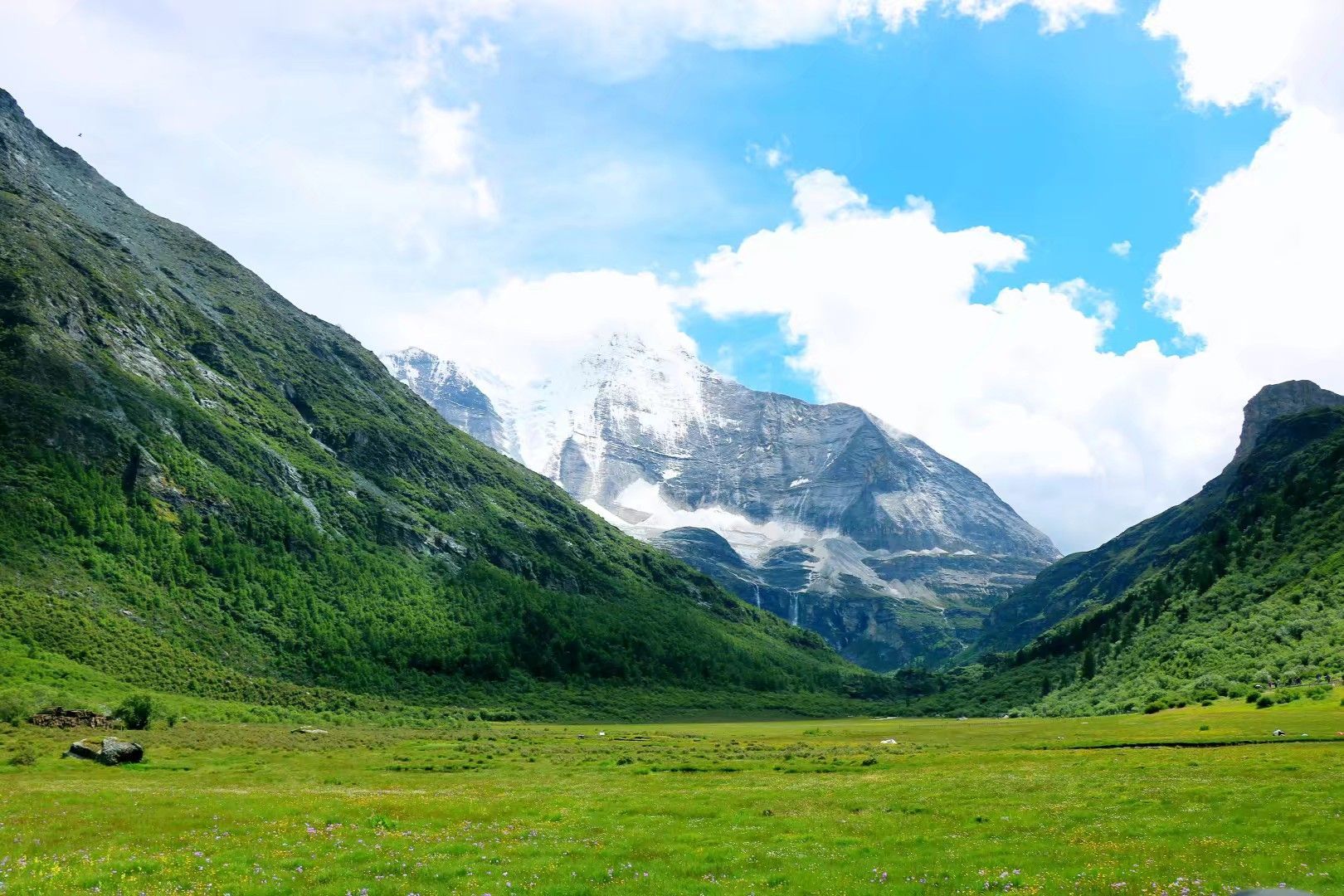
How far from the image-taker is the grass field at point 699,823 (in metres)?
26.4

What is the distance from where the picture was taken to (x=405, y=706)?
170750 millimetres

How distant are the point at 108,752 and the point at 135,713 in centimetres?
3688

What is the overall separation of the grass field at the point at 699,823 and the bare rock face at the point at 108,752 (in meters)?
1.72

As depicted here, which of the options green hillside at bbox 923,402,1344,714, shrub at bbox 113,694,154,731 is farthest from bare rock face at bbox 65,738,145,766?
green hillside at bbox 923,402,1344,714

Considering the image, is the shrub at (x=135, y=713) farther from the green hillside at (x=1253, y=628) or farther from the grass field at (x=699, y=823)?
the green hillside at (x=1253, y=628)

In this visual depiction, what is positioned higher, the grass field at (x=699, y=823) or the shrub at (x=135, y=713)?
the grass field at (x=699, y=823)

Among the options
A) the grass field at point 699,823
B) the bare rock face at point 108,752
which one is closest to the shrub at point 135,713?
the grass field at point 699,823

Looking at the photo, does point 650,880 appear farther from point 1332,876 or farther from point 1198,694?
point 1198,694

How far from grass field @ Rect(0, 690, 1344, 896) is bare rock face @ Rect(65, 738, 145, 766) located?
1.72 metres

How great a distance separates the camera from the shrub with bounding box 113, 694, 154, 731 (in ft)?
316

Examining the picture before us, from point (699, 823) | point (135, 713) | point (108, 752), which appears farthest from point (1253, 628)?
point (135, 713)

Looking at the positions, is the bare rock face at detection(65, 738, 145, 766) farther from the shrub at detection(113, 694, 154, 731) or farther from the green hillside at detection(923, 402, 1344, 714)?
the green hillside at detection(923, 402, 1344, 714)

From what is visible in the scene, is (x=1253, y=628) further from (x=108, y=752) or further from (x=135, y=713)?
(x=135, y=713)

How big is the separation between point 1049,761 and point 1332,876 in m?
45.1
